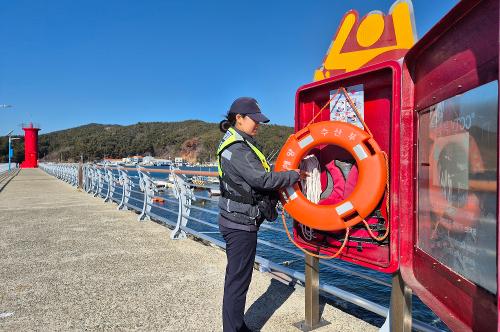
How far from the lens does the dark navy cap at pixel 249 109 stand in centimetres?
193

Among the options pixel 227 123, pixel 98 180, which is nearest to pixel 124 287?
pixel 227 123

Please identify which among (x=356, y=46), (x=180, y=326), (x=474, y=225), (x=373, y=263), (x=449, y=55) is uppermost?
(x=356, y=46)

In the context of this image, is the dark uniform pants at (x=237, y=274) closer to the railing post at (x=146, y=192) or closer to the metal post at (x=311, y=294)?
the metal post at (x=311, y=294)

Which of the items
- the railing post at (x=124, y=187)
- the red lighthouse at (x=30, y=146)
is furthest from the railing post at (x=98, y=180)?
the red lighthouse at (x=30, y=146)

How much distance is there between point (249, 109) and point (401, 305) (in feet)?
3.76

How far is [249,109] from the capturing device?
1.93 metres

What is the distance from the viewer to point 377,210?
183 cm

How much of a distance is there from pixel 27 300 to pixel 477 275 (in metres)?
2.83

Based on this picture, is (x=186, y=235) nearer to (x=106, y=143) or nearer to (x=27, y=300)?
(x=27, y=300)

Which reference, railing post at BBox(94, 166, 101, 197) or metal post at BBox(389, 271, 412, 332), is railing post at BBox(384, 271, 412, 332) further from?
railing post at BBox(94, 166, 101, 197)

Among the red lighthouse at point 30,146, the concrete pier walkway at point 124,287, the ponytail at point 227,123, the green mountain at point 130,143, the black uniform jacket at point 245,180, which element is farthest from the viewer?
the green mountain at point 130,143

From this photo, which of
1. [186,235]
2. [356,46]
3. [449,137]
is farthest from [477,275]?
[186,235]

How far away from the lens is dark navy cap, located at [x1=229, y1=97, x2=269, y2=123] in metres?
1.93

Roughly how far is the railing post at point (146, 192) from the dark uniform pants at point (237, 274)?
4.12 m
